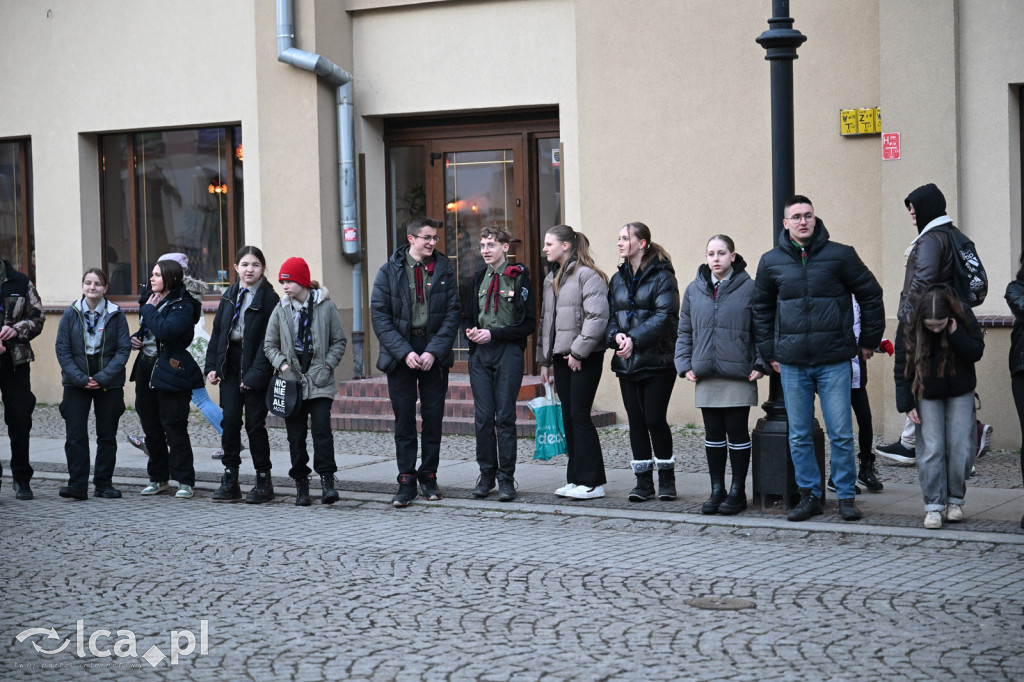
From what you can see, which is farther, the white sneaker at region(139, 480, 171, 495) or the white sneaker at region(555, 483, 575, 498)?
the white sneaker at region(139, 480, 171, 495)

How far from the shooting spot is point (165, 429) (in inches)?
376

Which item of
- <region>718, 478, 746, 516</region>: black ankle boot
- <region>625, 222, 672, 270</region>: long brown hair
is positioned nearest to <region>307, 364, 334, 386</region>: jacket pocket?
<region>625, 222, 672, 270</region>: long brown hair

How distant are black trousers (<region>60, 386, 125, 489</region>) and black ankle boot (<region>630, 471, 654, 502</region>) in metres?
3.93

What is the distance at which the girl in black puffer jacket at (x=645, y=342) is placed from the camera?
838 cm

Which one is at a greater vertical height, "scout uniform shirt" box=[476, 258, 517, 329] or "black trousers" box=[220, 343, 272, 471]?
"scout uniform shirt" box=[476, 258, 517, 329]

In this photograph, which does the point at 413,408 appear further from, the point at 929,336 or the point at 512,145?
the point at 512,145

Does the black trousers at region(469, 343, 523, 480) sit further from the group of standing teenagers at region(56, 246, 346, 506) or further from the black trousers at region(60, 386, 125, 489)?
the black trousers at region(60, 386, 125, 489)

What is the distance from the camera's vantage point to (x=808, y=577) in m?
6.32

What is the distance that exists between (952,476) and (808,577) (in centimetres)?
166

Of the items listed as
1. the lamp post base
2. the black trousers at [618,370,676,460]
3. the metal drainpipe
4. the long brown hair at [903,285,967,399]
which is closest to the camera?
the long brown hair at [903,285,967,399]

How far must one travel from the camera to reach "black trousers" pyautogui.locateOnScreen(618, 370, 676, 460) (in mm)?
8484

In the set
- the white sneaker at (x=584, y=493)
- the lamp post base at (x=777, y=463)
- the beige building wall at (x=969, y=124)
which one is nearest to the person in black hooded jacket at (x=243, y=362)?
the white sneaker at (x=584, y=493)

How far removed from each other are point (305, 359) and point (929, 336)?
4.21 metres

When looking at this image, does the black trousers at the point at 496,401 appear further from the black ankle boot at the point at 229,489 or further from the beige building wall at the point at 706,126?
the beige building wall at the point at 706,126
